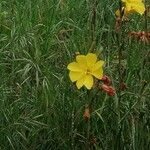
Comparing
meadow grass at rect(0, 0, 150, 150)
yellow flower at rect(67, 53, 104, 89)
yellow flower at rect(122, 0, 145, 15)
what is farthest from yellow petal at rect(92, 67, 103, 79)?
yellow flower at rect(122, 0, 145, 15)

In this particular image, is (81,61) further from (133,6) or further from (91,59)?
(133,6)

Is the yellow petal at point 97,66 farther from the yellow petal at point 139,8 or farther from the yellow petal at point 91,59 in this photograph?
the yellow petal at point 139,8

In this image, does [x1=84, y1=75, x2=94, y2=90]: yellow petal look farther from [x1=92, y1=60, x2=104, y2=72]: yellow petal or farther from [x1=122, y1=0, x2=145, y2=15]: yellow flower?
[x1=122, y1=0, x2=145, y2=15]: yellow flower

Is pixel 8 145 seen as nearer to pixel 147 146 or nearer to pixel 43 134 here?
pixel 43 134

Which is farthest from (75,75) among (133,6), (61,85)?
(61,85)

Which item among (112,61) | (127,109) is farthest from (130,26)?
(127,109)

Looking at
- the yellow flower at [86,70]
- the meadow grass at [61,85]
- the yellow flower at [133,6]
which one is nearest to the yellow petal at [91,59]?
the yellow flower at [86,70]

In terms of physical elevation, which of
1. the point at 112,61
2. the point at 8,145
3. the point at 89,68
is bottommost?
the point at 8,145
